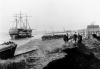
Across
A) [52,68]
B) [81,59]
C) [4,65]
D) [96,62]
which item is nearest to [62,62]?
[52,68]

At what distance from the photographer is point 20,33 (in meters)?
71.9

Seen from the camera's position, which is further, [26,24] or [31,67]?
[26,24]

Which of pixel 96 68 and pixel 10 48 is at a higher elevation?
pixel 10 48

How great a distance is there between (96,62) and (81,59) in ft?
4.81

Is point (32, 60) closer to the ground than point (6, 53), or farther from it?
closer to the ground

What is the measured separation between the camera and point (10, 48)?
14.0 m

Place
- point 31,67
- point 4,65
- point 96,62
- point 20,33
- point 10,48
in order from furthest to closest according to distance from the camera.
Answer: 1. point 20,33
2. point 10,48
3. point 96,62
4. point 31,67
5. point 4,65

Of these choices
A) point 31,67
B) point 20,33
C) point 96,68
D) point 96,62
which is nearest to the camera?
point 31,67

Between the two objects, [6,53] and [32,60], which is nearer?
[32,60]

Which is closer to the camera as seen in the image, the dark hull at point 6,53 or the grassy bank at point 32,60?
the grassy bank at point 32,60

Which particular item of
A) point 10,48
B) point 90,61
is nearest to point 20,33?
point 10,48

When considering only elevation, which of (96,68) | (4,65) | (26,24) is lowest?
(96,68)

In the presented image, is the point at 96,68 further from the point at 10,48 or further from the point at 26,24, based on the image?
the point at 26,24

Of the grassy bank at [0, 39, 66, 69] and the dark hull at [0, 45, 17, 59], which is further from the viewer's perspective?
the dark hull at [0, 45, 17, 59]
